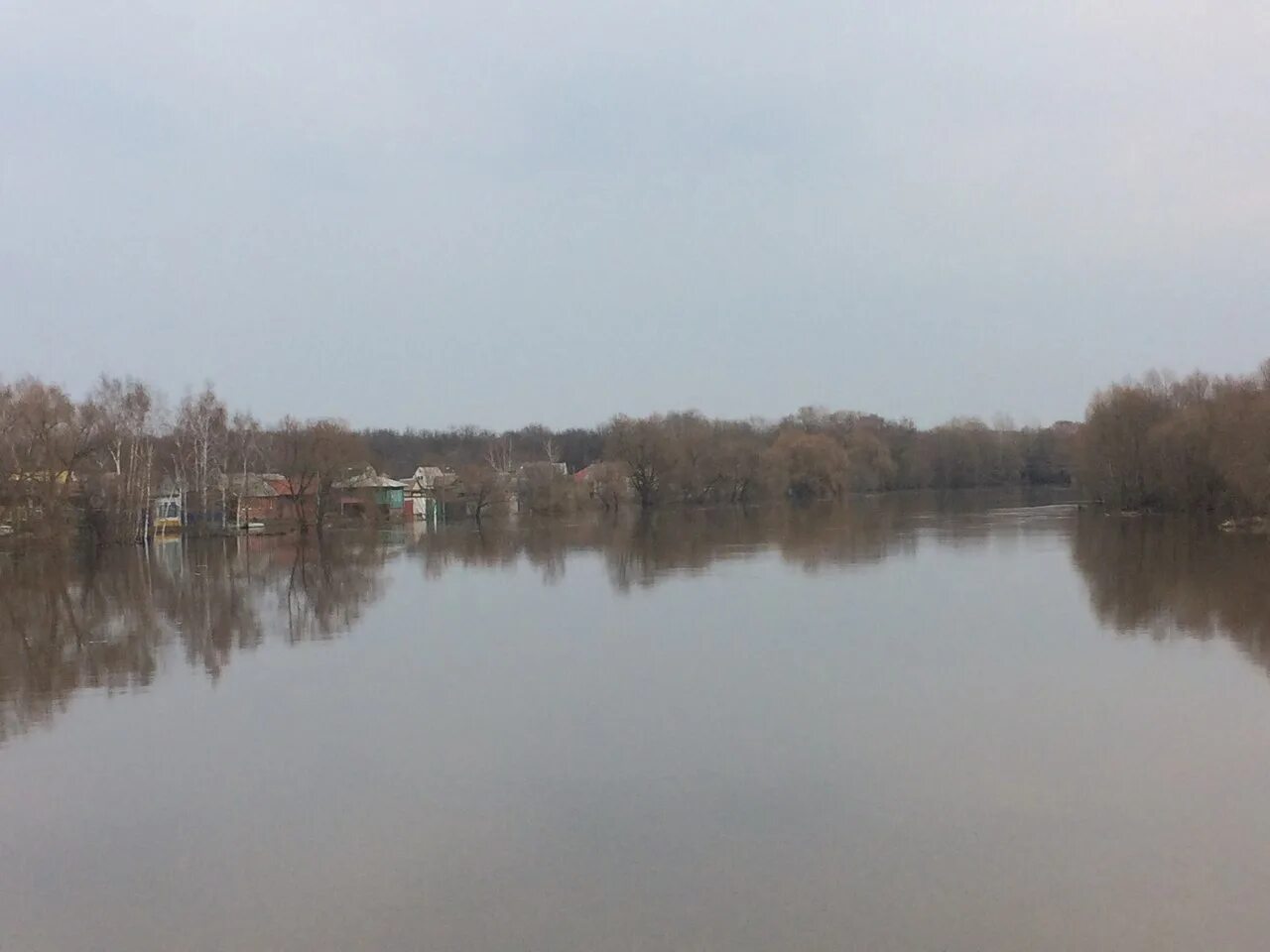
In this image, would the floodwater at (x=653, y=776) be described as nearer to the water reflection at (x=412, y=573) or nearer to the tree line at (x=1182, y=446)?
the water reflection at (x=412, y=573)

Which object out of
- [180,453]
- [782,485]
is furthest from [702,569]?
[782,485]

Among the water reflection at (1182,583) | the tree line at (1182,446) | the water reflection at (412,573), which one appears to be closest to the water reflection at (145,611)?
the water reflection at (412,573)

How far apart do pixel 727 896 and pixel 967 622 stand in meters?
9.04

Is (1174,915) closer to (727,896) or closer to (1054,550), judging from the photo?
(727,896)

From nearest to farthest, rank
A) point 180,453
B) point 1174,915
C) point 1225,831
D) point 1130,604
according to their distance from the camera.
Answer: point 1174,915 → point 1225,831 → point 1130,604 → point 180,453

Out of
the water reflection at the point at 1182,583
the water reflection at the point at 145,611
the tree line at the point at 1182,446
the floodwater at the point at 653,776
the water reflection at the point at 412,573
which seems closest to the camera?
the floodwater at the point at 653,776

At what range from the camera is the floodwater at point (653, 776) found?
4.96 m

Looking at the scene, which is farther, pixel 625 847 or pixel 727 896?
pixel 625 847

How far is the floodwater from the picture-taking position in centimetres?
496

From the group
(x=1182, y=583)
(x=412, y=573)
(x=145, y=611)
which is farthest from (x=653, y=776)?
(x=412, y=573)

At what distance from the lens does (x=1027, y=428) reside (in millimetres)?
94625

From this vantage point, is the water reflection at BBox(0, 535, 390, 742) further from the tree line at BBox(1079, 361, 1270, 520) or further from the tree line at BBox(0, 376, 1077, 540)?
the tree line at BBox(1079, 361, 1270, 520)

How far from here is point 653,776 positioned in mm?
7020

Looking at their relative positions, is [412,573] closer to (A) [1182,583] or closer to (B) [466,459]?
(A) [1182,583]
